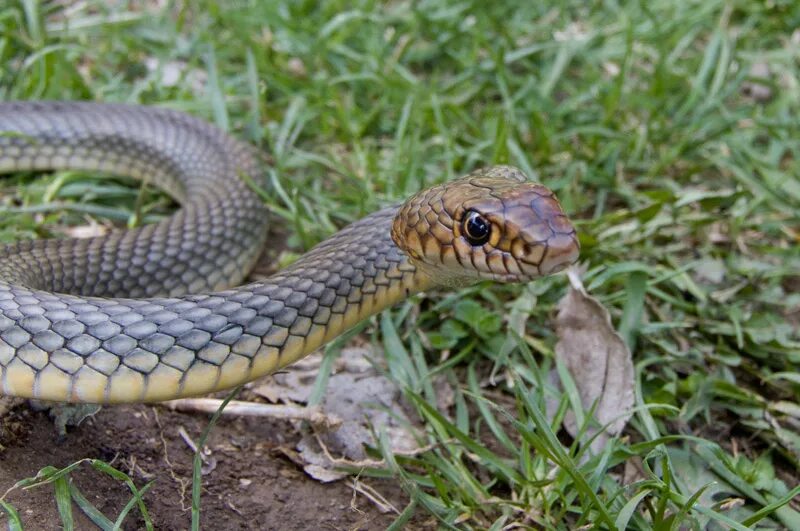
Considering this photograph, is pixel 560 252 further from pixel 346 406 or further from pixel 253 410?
pixel 253 410

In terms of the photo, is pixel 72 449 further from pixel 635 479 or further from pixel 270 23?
pixel 270 23

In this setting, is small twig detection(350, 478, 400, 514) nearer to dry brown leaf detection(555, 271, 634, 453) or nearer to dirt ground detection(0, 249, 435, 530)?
dirt ground detection(0, 249, 435, 530)

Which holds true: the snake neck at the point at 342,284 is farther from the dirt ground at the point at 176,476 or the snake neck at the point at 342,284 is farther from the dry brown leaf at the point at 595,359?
the dry brown leaf at the point at 595,359

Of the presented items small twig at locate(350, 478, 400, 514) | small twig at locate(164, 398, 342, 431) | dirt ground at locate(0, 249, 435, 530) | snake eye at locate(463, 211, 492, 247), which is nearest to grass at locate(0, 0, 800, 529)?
small twig at locate(350, 478, 400, 514)

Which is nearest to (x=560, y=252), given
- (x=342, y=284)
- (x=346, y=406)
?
(x=342, y=284)

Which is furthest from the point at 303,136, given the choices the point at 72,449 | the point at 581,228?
the point at 72,449

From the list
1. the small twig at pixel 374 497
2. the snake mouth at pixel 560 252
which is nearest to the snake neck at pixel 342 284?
the small twig at pixel 374 497
